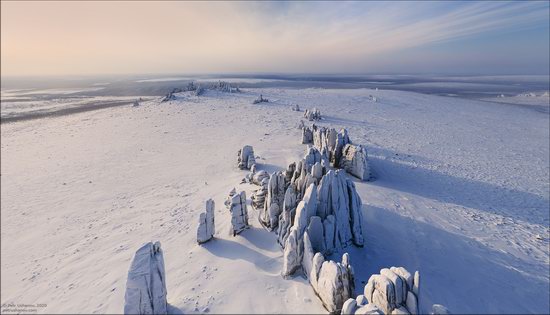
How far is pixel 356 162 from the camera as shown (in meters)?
22.2

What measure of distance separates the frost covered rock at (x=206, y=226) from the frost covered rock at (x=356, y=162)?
1293 centimetres

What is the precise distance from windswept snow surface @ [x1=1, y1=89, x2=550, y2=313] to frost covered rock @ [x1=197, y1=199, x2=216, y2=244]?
2.06ft

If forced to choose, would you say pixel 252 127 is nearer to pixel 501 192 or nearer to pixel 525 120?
pixel 501 192

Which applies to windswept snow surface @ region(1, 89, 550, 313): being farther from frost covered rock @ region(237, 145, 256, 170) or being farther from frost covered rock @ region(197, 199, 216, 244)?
frost covered rock @ region(237, 145, 256, 170)

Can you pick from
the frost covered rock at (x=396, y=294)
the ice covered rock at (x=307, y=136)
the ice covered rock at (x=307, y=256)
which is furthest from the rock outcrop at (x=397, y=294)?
the ice covered rock at (x=307, y=136)

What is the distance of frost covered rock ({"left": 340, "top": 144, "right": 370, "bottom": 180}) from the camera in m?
21.9

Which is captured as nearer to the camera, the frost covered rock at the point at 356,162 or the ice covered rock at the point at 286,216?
the ice covered rock at the point at 286,216

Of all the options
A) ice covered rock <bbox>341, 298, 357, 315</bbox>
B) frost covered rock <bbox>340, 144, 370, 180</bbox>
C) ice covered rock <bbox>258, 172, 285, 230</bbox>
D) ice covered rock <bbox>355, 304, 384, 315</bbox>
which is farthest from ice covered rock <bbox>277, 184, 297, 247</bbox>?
frost covered rock <bbox>340, 144, 370, 180</bbox>

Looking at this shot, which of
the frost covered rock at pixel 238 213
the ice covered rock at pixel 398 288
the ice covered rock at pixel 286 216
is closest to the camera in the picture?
the ice covered rock at pixel 398 288

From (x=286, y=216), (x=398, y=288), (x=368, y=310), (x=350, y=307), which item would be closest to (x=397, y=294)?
(x=398, y=288)

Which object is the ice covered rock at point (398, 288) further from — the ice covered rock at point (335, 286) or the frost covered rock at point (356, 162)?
the frost covered rock at point (356, 162)

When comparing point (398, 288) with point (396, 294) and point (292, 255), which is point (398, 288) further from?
point (292, 255)

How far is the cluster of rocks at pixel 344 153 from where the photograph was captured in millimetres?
21953

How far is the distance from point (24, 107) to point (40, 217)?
67004 millimetres
